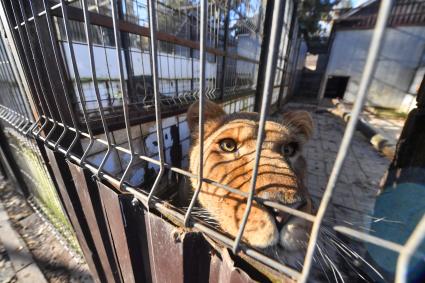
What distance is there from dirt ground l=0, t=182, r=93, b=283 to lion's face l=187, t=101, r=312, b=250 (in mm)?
2282

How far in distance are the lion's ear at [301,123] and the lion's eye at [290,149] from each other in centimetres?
21

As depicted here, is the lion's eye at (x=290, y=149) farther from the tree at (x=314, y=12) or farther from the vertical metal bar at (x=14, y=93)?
the tree at (x=314, y=12)

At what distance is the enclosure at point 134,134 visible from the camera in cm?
67

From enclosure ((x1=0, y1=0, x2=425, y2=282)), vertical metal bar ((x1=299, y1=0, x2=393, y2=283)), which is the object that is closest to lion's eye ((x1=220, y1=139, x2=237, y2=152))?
enclosure ((x1=0, y1=0, x2=425, y2=282))

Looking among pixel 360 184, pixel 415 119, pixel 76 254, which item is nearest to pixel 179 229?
pixel 415 119

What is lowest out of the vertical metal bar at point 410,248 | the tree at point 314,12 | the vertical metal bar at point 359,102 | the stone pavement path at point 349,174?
the stone pavement path at point 349,174

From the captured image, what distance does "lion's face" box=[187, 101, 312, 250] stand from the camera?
1002 millimetres

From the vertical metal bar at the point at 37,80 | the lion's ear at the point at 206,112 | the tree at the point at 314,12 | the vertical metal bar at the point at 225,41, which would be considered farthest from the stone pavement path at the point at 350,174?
the tree at the point at 314,12

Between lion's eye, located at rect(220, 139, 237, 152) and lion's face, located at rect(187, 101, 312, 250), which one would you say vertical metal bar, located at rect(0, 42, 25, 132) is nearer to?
lion's face, located at rect(187, 101, 312, 250)

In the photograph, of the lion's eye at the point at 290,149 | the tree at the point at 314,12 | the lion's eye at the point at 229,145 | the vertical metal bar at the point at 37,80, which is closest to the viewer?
the vertical metal bar at the point at 37,80

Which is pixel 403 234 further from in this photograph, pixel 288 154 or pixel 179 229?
pixel 179 229

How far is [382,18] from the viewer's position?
382 millimetres

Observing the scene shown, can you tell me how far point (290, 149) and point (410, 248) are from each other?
1.54 metres

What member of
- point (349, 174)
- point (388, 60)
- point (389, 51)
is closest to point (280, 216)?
point (349, 174)
